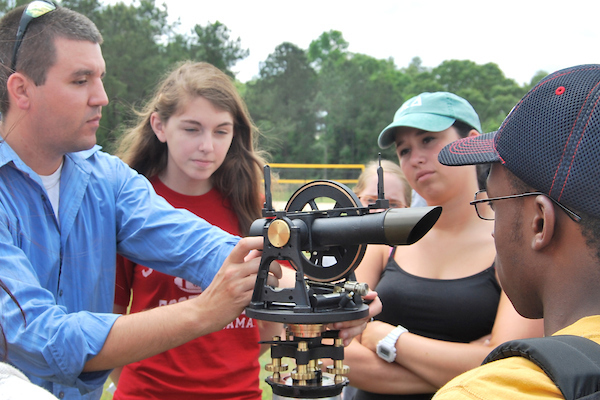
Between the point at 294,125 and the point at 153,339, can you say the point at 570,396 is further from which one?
the point at 294,125

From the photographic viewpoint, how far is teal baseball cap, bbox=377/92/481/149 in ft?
10.5

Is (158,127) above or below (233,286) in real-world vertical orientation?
above

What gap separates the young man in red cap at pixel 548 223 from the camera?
4.24 feet

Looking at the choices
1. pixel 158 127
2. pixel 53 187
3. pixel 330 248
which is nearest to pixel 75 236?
pixel 53 187

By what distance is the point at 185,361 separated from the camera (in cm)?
298

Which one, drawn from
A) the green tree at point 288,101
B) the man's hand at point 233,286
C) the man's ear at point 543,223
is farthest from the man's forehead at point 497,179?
the green tree at point 288,101

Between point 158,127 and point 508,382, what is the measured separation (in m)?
2.85

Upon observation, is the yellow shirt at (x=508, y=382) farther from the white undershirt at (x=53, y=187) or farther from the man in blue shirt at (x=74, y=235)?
the white undershirt at (x=53, y=187)

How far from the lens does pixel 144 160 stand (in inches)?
141

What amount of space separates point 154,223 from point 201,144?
2.50ft

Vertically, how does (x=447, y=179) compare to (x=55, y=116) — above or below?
below

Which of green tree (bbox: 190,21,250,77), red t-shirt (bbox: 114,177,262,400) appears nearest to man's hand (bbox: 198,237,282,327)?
red t-shirt (bbox: 114,177,262,400)

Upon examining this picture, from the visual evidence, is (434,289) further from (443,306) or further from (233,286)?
(233,286)

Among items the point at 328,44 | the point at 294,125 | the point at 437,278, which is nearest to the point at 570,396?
the point at 437,278
